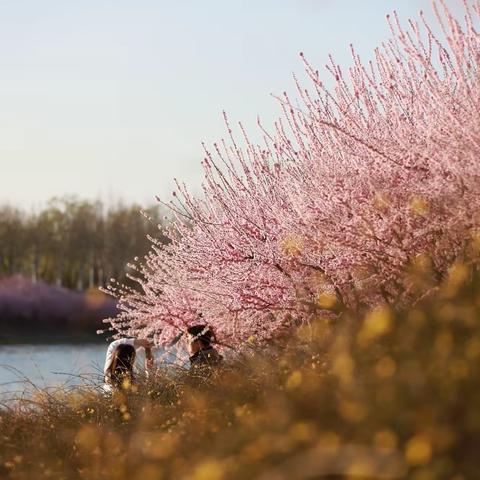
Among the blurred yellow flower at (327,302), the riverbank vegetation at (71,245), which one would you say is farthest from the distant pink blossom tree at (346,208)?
the riverbank vegetation at (71,245)

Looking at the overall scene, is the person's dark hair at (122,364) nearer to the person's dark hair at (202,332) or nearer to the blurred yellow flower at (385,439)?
the person's dark hair at (202,332)

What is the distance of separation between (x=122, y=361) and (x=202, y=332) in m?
1.07

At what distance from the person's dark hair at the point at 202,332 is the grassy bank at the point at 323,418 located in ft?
7.45

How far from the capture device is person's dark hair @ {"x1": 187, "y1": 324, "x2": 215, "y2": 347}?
1090 centimetres

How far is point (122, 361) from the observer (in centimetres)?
1118

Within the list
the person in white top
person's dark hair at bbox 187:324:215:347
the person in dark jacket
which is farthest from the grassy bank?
person's dark hair at bbox 187:324:215:347

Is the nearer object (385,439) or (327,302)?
(385,439)

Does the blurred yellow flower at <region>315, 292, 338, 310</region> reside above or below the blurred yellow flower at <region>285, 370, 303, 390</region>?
above

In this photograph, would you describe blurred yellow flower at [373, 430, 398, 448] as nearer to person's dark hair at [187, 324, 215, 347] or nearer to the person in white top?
the person in white top

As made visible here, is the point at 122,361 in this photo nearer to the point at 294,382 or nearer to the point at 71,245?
the point at 294,382

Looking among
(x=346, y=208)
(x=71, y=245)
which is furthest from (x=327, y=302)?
(x=71, y=245)

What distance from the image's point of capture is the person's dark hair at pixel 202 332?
1090 centimetres

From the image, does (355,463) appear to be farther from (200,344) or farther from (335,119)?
(200,344)

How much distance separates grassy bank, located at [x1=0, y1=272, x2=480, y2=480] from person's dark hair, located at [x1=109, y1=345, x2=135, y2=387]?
5.82ft
